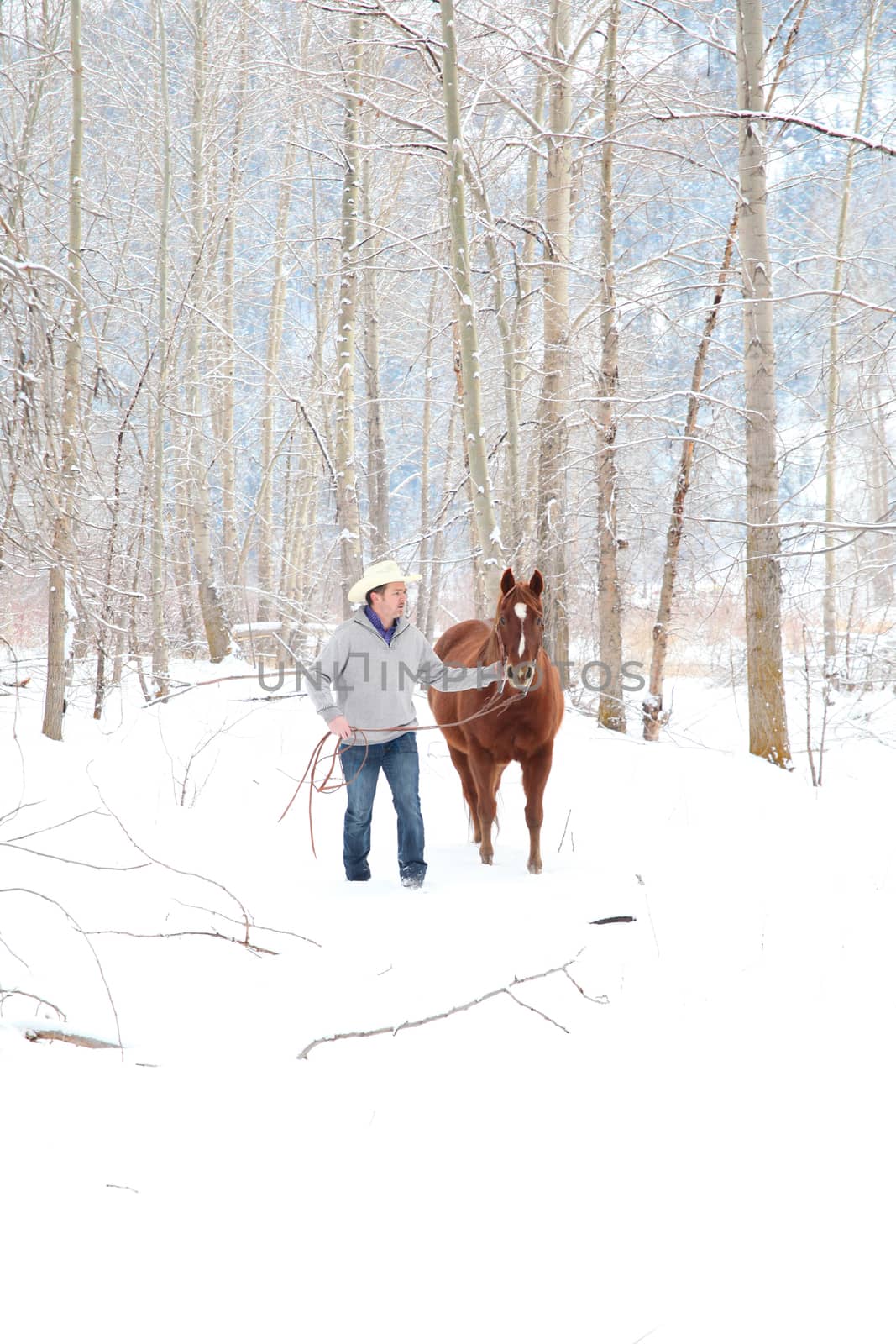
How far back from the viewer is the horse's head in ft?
15.1

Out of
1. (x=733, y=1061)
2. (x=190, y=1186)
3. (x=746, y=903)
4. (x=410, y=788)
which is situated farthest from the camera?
(x=410, y=788)

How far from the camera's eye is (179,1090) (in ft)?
7.07

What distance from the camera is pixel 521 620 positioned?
4.60 metres

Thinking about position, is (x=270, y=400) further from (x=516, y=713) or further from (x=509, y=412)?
(x=516, y=713)

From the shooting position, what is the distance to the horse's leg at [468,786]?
235 inches

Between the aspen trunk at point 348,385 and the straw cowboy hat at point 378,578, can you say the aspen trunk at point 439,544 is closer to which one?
the aspen trunk at point 348,385

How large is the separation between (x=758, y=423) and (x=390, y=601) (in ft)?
14.3

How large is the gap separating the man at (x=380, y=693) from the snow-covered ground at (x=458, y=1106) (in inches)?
12.8

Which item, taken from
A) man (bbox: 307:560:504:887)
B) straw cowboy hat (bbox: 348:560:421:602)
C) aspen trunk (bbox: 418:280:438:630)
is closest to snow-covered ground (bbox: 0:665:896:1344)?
man (bbox: 307:560:504:887)

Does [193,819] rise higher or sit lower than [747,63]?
lower

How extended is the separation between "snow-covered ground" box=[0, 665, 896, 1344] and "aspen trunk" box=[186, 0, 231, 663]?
10.2 m

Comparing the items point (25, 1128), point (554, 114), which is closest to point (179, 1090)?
point (25, 1128)

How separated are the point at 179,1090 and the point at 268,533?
15497 mm

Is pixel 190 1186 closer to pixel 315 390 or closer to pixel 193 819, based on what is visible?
pixel 193 819
